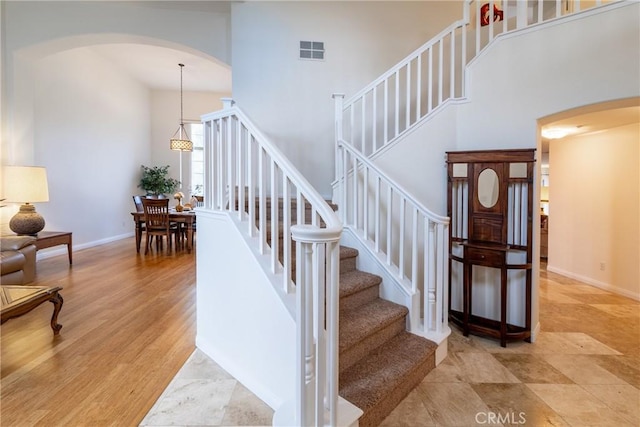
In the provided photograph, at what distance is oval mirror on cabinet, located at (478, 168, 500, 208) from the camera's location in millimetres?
2859

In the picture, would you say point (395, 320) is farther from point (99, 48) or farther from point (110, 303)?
point (99, 48)

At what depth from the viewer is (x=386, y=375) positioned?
6.31 feet

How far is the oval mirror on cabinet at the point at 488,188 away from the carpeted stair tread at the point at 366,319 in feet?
4.35

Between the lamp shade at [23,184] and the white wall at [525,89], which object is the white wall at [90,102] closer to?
Answer: the lamp shade at [23,184]

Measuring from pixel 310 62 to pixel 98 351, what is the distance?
13.0 feet

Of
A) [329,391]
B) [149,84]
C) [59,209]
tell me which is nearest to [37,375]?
[329,391]

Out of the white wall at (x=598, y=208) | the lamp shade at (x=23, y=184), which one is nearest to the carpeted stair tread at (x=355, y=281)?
the white wall at (x=598, y=208)

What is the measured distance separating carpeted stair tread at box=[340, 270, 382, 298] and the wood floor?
134 cm

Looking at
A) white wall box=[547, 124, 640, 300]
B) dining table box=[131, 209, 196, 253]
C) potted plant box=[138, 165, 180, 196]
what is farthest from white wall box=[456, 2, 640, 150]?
potted plant box=[138, 165, 180, 196]

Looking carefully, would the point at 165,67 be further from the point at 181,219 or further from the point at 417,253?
the point at 417,253

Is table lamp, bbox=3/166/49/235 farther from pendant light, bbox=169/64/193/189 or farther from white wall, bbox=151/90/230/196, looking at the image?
white wall, bbox=151/90/230/196

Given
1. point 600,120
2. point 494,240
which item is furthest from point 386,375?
point 600,120

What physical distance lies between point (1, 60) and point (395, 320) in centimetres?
644

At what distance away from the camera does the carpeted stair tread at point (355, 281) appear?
233 centimetres
